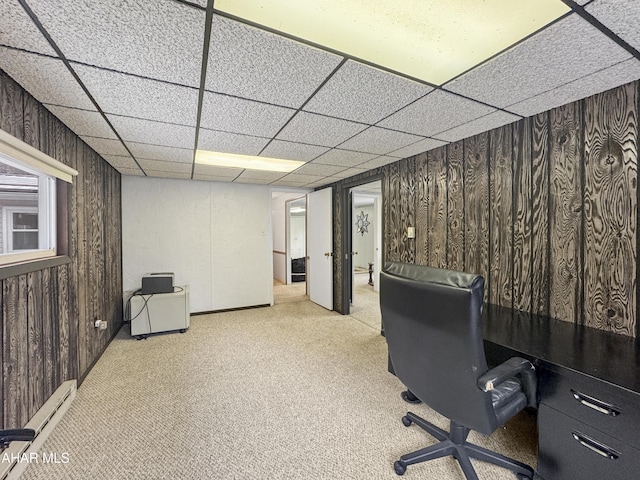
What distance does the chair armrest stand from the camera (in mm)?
1128

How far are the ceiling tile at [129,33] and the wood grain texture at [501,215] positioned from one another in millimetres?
2236

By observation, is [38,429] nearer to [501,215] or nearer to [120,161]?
[120,161]

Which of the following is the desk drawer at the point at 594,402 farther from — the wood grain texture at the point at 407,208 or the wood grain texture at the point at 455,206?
the wood grain texture at the point at 407,208

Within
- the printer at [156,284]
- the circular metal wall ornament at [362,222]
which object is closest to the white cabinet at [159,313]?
the printer at [156,284]

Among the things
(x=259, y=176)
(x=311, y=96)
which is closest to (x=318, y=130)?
(x=311, y=96)

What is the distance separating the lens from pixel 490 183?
229 cm

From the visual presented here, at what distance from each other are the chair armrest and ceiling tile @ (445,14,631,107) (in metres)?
1.45

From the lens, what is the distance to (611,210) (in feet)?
5.34

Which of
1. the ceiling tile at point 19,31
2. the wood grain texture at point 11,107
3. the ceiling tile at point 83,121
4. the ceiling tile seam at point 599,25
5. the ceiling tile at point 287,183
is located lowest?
the wood grain texture at point 11,107

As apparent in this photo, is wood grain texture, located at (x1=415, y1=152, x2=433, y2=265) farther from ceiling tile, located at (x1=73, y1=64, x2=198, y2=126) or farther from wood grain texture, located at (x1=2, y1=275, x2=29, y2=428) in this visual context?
wood grain texture, located at (x1=2, y1=275, x2=29, y2=428)

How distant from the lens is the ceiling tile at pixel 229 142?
2334 millimetres

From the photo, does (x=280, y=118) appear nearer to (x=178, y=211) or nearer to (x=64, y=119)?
(x=64, y=119)

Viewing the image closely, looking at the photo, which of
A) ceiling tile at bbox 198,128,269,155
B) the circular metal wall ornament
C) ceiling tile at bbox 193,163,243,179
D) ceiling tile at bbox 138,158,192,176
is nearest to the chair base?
ceiling tile at bbox 198,128,269,155

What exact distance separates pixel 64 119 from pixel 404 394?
3.31 m
